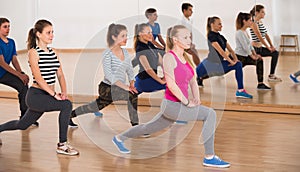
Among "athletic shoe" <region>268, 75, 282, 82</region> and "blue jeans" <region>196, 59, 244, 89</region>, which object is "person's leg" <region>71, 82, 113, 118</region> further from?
"athletic shoe" <region>268, 75, 282, 82</region>

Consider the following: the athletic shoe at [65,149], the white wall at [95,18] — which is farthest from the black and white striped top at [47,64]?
the white wall at [95,18]

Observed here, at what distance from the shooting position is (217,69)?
7336mm

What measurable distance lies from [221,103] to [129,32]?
1434 millimetres

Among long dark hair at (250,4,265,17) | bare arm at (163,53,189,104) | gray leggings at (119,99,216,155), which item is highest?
long dark hair at (250,4,265,17)

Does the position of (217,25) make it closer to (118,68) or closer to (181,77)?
(118,68)

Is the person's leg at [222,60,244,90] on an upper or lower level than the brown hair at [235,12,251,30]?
lower

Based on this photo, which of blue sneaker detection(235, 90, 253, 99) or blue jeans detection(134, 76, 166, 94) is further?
blue sneaker detection(235, 90, 253, 99)

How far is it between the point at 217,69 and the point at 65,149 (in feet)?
9.16

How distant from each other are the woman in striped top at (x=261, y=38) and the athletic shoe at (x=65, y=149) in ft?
9.62

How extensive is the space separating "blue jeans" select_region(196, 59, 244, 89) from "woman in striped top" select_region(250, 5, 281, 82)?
307 millimetres

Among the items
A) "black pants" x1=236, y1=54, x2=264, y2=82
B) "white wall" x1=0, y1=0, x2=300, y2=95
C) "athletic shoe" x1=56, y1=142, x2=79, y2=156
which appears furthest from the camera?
"black pants" x1=236, y1=54, x2=264, y2=82

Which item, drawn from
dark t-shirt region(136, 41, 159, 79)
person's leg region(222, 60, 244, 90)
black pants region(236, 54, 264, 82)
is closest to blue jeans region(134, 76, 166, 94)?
dark t-shirt region(136, 41, 159, 79)

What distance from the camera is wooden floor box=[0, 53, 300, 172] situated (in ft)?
15.8

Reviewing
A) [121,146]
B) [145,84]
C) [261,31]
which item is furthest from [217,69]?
[121,146]
